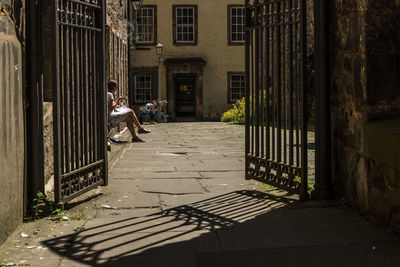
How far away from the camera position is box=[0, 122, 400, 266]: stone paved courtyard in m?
3.64

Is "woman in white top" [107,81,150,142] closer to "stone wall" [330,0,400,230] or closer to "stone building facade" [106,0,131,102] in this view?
"stone building facade" [106,0,131,102]

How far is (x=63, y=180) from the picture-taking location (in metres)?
5.27

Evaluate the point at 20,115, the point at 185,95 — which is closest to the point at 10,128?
the point at 20,115

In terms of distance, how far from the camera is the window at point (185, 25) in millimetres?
26494

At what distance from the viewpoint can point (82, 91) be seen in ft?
19.5

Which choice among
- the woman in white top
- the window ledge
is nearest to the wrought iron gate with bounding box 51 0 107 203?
the window ledge

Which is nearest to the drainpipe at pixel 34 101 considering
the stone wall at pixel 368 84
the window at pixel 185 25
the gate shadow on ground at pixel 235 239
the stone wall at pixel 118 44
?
the gate shadow on ground at pixel 235 239

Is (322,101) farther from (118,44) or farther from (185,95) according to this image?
(185,95)

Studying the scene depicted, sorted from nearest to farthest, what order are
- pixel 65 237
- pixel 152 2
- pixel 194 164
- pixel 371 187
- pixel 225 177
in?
pixel 65 237, pixel 371 187, pixel 225 177, pixel 194 164, pixel 152 2

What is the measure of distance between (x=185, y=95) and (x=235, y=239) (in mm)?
23295

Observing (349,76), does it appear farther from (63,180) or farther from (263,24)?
(63,180)

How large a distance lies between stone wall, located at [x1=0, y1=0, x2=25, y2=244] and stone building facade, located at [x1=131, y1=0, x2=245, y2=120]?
21.7m

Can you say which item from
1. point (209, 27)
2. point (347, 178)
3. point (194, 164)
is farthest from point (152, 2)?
point (347, 178)

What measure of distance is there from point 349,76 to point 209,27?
869 inches
